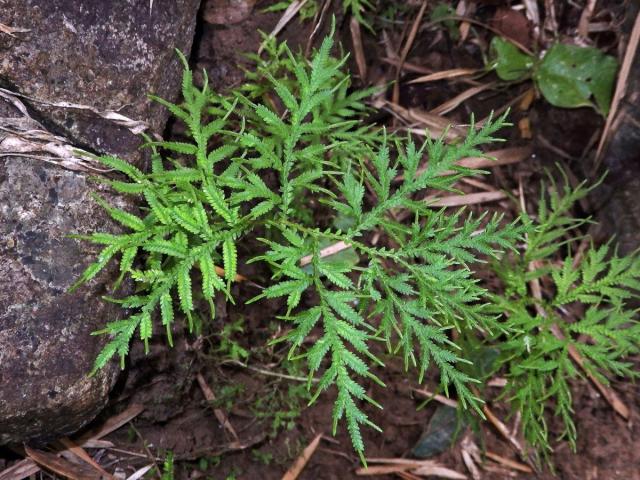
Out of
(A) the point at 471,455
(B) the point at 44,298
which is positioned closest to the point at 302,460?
(A) the point at 471,455

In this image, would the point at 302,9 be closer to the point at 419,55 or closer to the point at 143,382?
the point at 419,55

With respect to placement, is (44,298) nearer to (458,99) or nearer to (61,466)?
(61,466)

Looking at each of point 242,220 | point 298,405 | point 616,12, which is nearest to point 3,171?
point 242,220

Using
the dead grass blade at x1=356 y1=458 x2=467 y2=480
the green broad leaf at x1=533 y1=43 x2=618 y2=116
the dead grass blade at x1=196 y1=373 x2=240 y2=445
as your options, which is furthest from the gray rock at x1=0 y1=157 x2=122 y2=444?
the green broad leaf at x1=533 y1=43 x2=618 y2=116

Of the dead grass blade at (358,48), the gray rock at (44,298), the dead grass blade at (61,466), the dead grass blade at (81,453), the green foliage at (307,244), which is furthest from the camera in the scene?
the dead grass blade at (358,48)

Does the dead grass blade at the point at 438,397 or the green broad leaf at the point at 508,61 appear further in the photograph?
the green broad leaf at the point at 508,61

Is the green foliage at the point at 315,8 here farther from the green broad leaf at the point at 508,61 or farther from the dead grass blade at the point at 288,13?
the green broad leaf at the point at 508,61

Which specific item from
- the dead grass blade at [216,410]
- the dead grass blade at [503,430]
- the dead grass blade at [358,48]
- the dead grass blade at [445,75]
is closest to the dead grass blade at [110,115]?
the dead grass blade at [216,410]
